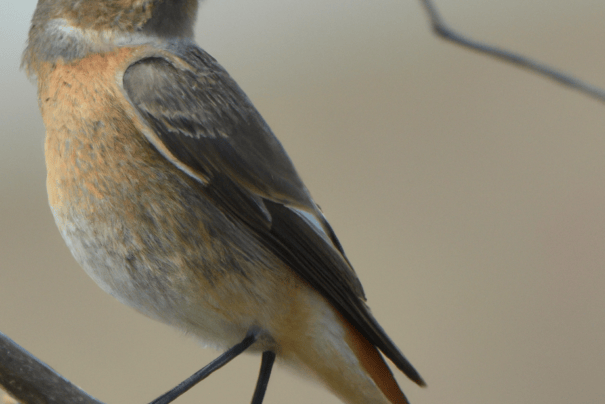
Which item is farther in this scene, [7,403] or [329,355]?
[329,355]

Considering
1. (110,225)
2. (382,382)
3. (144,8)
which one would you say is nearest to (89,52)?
(144,8)

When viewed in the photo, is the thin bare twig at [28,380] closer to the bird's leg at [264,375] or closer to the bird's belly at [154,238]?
the bird's belly at [154,238]

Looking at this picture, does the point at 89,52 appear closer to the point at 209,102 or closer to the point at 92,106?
the point at 92,106

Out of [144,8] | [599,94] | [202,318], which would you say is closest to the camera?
[599,94]

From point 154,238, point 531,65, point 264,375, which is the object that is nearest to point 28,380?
point 154,238


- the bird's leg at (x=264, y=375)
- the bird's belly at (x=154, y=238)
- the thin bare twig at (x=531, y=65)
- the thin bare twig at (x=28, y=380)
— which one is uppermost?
the thin bare twig at (x=531, y=65)

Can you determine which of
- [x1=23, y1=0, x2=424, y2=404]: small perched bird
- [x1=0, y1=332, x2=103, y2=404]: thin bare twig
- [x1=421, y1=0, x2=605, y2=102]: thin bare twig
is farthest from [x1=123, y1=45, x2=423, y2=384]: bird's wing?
[x1=421, y1=0, x2=605, y2=102]: thin bare twig

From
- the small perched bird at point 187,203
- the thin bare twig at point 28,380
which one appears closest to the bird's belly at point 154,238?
the small perched bird at point 187,203
